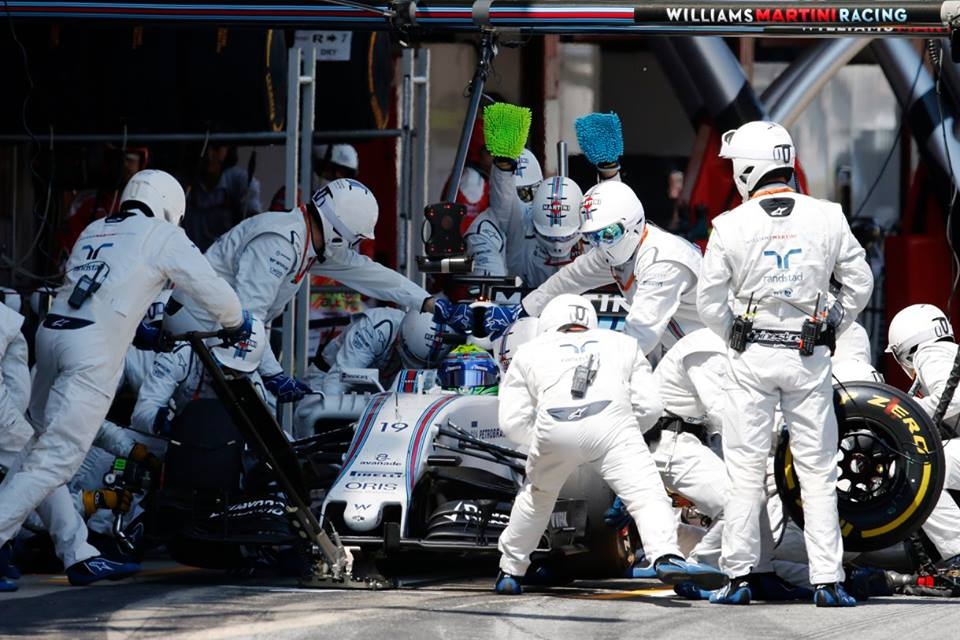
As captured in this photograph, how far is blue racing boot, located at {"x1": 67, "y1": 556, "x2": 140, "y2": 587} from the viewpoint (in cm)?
903

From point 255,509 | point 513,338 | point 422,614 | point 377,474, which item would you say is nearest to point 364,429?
point 377,474

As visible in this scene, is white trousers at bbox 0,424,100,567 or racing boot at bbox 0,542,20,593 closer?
racing boot at bbox 0,542,20,593

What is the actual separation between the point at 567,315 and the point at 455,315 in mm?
1585

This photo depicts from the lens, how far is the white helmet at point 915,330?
9578mm

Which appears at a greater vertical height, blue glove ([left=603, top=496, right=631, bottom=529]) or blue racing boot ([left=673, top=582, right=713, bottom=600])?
blue glove ([left=603, top=496, right=631, bottom=529])

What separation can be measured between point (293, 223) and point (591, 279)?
1.69 m

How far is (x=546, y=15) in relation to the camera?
10781mm

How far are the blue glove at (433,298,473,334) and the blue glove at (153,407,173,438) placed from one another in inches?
61.0

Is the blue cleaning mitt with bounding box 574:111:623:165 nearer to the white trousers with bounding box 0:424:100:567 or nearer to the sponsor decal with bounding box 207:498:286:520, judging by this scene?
the sponsor decal with bounding box 207:498:286:520

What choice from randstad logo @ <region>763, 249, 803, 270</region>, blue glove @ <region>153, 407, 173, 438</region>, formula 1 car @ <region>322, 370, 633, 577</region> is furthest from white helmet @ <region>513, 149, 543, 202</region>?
randstad logo @ <region>763, 249, 803, 270</region>

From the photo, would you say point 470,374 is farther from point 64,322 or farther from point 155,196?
point 64,322

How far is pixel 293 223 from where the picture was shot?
35.1 feet

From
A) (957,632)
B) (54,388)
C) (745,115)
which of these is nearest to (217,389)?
(54,388)

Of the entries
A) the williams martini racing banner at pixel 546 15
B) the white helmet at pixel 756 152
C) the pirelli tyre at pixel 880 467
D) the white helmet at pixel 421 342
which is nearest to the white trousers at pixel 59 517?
the white helmet at pixel 421 342
